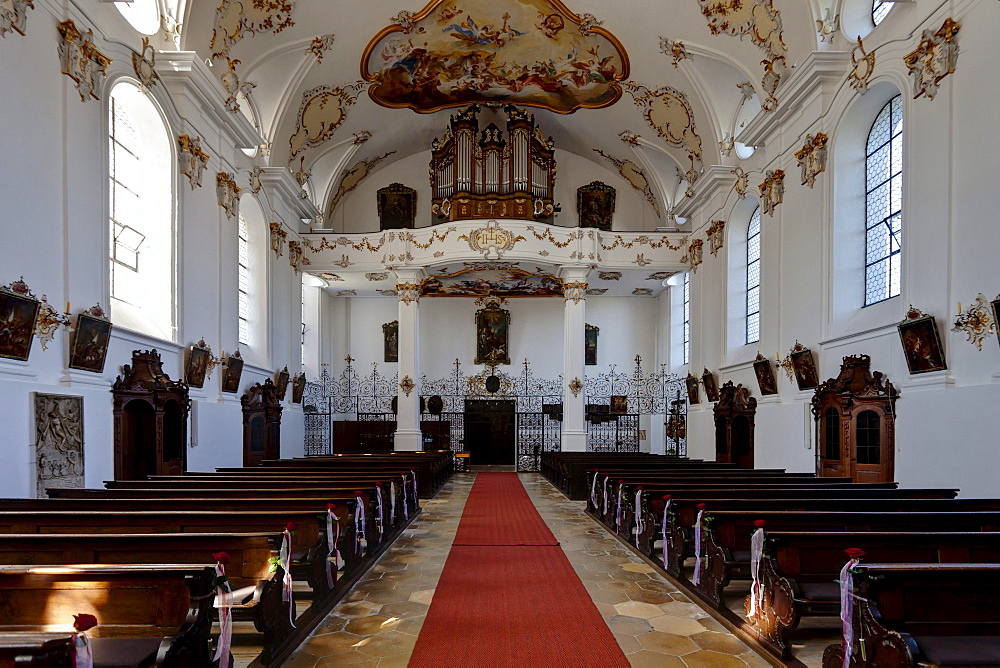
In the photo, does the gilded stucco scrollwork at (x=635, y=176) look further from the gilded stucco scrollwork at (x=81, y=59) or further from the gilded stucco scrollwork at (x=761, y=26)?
the gilded stucco scrollwork at (x=81, y=59)

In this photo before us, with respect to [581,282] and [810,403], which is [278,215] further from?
[810,403]

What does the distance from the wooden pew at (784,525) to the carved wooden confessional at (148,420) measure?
7699 mm

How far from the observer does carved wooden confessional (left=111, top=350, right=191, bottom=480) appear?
9.52 metres

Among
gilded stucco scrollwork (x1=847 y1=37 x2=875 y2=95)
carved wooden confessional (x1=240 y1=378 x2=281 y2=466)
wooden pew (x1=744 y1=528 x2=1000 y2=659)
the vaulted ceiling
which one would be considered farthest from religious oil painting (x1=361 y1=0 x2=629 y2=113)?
wooden pew (x1=744 y1=528 x2=1000 y2=659)

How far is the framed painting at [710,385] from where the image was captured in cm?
1627

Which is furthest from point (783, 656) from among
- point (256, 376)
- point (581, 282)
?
point (581, 282)

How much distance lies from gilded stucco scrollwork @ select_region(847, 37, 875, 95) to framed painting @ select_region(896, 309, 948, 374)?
11.9 ft

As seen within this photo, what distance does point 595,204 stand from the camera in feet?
70.8

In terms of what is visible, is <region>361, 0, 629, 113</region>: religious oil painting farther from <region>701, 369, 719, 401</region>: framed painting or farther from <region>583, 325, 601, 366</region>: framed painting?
<region>583, 325, 601, 366</region>: framed painting

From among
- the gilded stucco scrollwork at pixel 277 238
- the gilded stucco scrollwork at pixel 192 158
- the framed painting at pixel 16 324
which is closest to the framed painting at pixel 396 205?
the gilded stucco scrollwork at pixel 277 238

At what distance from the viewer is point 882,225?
34.0ft

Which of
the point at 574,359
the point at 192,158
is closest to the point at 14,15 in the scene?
the point at 192,158

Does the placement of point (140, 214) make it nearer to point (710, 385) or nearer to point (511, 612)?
point (511, 612)

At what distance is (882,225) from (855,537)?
7313mm
